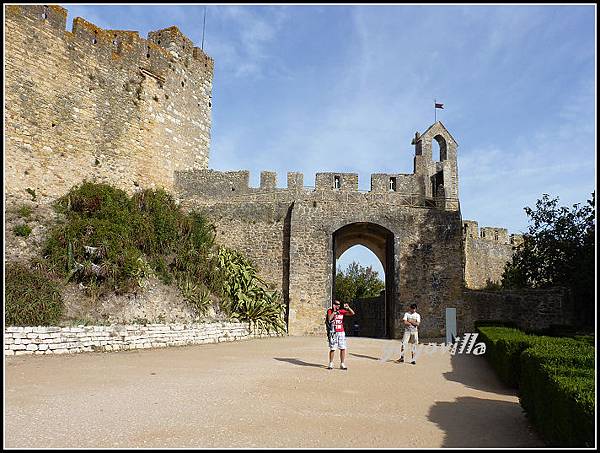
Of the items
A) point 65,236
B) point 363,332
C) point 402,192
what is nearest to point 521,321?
point 402,192

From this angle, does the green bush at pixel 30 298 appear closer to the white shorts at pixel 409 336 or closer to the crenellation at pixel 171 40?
the white shorts at pixel 409 336

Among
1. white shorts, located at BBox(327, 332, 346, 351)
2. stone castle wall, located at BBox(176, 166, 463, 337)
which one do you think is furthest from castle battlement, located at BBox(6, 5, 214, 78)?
white shorts, located at BBox(327, 332, 346, 351)

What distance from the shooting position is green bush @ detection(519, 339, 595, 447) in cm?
384

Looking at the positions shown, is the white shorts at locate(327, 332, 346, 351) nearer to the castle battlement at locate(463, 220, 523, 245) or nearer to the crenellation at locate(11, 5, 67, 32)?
the crenellation at locate(11, 5, 67, 32)

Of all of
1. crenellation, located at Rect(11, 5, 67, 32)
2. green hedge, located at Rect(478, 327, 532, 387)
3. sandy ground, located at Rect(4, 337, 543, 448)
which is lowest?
sandy ground, located at Rect(4, 337, 543, 448)

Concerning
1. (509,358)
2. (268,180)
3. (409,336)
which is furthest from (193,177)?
(509,358)

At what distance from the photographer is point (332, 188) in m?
20.0

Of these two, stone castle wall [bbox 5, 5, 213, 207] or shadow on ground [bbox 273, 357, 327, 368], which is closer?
shadow on ground [bbox 273, 357, 327, 368]

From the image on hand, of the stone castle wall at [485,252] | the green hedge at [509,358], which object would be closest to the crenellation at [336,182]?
the stone castle wall at [485,252]

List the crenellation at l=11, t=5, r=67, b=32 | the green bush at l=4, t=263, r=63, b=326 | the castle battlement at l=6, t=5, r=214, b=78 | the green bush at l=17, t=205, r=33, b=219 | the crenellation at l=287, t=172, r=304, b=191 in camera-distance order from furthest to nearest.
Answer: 1. the crenellation at l=287, t=172, r=304, b=191
2. the castle battlement at l=6, t=5, r=214, b=78
3. the crenellation at l=11, t=5, r=67, b=32
4. the green bush at l=17, t=205, r=33, b=219
5. the green bush at l=4, t=263, r=63, b=326

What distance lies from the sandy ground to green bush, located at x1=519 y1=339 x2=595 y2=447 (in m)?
0.34

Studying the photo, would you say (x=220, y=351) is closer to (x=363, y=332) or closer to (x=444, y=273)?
(x=444, y=273)

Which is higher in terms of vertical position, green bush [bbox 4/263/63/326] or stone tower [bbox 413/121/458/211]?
stone tower [bbox 413/121/458/211]

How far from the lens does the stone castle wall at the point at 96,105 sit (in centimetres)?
1564
